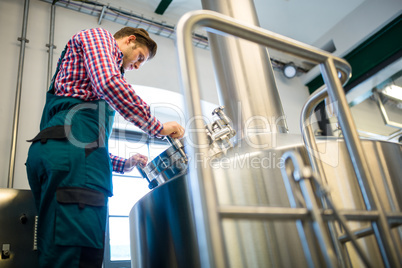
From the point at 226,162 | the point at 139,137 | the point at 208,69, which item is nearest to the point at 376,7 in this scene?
the point at 208,69

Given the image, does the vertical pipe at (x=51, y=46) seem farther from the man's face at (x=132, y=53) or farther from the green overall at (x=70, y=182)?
the green overall at (x=70, y=182)

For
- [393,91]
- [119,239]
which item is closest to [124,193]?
[119,239]

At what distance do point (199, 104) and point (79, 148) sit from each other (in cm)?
48

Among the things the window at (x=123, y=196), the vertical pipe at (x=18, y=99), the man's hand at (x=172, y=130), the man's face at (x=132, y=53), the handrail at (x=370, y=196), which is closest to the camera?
the handrail at (x=370, y=196)

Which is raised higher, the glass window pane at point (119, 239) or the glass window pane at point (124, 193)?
the glass window pane at point (124, 193)

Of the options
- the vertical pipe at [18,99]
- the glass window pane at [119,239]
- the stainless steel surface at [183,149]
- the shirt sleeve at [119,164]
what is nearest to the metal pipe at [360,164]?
the stainless steel surface at [183,149]

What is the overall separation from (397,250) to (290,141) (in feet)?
1.83

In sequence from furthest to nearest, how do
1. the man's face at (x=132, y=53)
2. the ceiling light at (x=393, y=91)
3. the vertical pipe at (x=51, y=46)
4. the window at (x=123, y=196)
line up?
the ceiling light at (x=393, y=91) → the window at (x=123, y=196) → the vertical pipe at (x=51, y=46) → the man's face at (x=132, y=53)

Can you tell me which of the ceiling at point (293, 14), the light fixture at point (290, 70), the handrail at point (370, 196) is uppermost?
the ceiling at point (293, 14)

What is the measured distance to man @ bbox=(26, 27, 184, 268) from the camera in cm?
90

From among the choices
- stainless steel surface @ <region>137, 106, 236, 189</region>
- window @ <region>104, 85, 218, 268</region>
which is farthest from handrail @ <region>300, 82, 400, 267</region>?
window @ <region>104, 85, 218, 268</region>

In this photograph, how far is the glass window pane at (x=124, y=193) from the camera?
2.75 meters

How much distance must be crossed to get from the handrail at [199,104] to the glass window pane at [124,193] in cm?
213

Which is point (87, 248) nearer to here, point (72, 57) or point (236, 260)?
point (236, 260)
